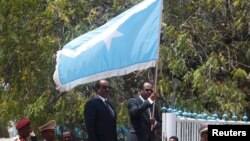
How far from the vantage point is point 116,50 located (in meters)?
10.1

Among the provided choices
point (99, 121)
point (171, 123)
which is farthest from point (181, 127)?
point (99, 121)

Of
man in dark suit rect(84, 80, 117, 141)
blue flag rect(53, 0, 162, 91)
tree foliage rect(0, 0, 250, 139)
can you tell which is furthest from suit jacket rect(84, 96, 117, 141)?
tree foliage rect(0, 0, 250, 139)

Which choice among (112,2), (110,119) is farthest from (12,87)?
(110,119)

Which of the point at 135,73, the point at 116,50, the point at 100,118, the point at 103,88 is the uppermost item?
the point at 116,50

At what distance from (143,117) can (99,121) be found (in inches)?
24.1

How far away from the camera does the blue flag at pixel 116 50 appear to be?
9.90 m

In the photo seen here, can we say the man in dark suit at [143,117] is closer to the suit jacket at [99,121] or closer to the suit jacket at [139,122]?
the suit jacket at [139,122]

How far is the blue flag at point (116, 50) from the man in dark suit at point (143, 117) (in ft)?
Result: 1.44

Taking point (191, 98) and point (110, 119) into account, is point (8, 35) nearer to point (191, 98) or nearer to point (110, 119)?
point (191, 98)

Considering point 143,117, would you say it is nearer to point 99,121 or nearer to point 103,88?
point 99,121

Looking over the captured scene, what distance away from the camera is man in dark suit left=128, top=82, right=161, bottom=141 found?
1018cm

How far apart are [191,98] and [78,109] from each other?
2.02m

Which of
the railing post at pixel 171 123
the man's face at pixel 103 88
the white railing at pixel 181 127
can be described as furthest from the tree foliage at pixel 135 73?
the man's face at pixel 103 88

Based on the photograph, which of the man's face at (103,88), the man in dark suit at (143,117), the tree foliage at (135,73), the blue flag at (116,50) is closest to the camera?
the blue flag at (116,50)
